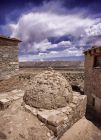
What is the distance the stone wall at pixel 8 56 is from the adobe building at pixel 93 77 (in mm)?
5558

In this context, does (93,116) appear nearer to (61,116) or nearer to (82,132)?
(82,132)

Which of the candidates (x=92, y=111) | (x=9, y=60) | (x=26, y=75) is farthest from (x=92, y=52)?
(x=26, y=75)

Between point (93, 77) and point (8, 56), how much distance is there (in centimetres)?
654

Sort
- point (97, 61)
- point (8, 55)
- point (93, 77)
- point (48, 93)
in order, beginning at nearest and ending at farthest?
point (48, 93) → point (8, 55) → point (97, 61) → point (93, 77)

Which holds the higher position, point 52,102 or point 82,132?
point 52,102

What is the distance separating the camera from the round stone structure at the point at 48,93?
6.51 metres

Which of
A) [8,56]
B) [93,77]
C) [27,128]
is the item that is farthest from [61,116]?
[93,77]

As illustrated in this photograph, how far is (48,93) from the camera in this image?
660cm

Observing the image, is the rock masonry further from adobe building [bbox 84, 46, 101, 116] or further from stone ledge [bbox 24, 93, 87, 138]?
adobe building [bbox 84, 46, 101, 116]

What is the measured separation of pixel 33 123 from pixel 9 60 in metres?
5.05

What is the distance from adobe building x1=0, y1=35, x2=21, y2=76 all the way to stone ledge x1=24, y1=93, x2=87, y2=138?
3.60 metres

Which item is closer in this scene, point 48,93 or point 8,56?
point 48,93

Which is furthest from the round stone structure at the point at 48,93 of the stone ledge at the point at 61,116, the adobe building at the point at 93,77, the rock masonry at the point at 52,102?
the adobe building at the point at 93,77

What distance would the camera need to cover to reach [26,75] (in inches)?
1050
